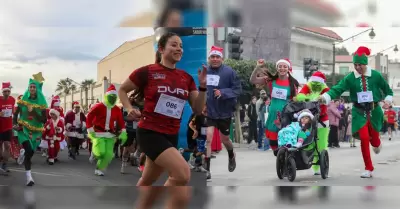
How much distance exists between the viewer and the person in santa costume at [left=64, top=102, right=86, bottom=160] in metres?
7.14

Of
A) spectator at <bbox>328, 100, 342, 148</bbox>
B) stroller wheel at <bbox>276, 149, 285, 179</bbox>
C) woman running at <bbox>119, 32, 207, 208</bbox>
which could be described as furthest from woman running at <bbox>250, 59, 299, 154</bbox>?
woman running at <bbox>119, 32, 207, 208</bbox>

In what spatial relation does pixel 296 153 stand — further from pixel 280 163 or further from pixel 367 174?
pixel 367 174

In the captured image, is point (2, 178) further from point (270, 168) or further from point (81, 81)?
point (270, 168)

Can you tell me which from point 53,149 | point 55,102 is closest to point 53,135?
point 53,149

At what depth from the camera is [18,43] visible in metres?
6.54

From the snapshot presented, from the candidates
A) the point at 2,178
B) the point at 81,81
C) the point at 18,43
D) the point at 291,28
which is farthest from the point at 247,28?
the point at 2,178

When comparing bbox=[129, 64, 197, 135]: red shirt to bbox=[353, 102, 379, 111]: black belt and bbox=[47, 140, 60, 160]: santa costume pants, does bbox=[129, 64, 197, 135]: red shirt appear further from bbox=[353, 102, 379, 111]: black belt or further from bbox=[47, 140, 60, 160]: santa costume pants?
bbox=[353, 102, 379, 111]: black belt

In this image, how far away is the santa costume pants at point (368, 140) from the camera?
7.09 m

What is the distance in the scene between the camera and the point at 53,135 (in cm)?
734

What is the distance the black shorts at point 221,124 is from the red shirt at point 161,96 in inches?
97.4

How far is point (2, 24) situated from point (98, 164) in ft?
5.71

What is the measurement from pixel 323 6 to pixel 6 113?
3.69 metres

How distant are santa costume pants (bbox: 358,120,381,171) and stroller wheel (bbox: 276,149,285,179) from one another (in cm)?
86

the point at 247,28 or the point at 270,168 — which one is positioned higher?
the point at 247,28
